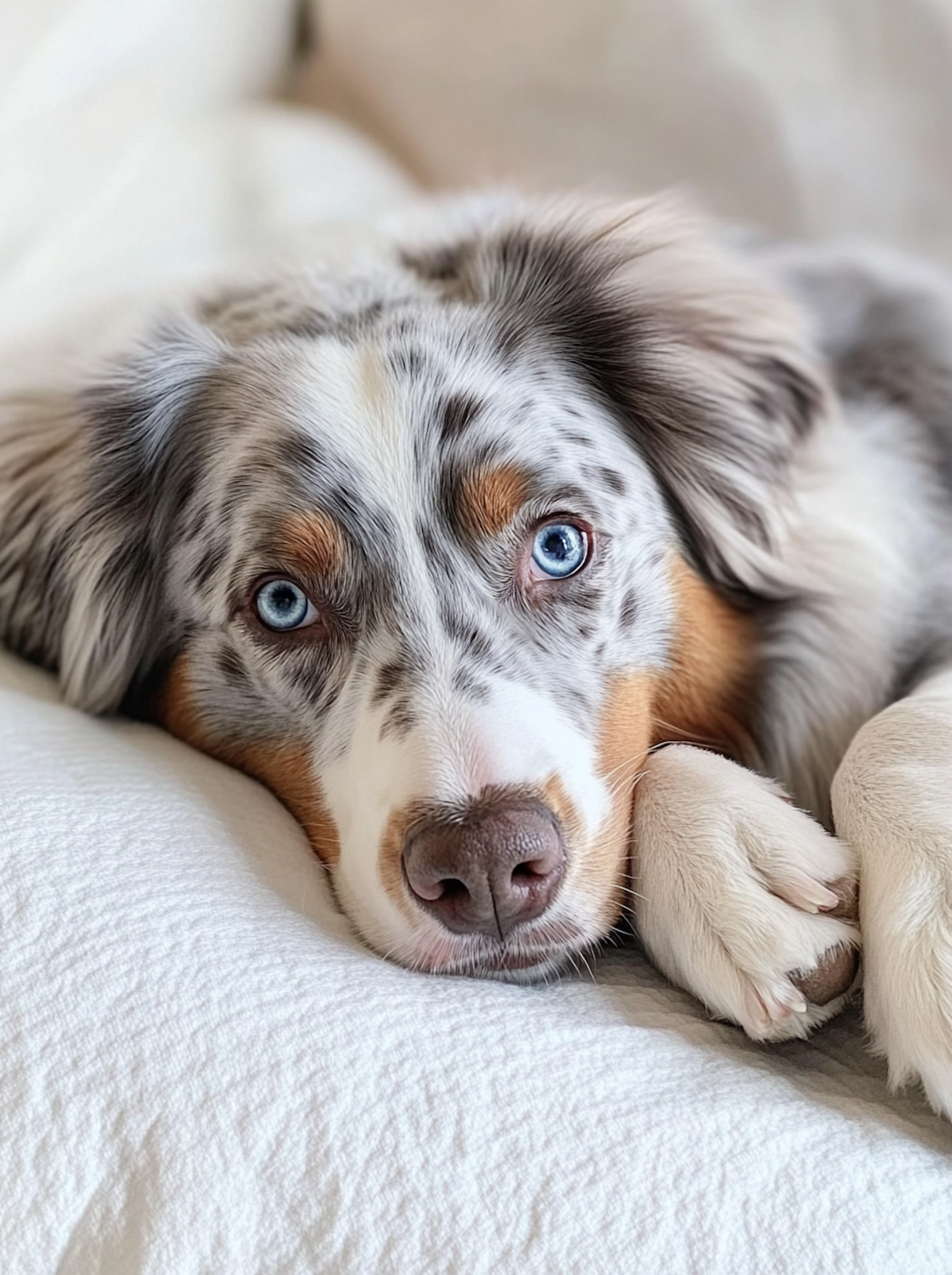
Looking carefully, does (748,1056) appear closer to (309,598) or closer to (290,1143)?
(290,1143)

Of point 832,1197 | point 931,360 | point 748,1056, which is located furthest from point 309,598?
point 931,360

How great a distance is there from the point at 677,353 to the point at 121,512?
971 mm

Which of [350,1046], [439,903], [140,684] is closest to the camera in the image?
[350,1046]

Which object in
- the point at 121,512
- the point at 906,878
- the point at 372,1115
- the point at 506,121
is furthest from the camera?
the point at 506,121

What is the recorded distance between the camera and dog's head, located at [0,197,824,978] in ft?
5.43

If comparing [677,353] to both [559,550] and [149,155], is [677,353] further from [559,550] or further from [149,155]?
[149,155]

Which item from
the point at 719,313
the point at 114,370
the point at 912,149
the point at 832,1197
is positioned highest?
the point at 912,149

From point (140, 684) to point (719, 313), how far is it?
119 cm

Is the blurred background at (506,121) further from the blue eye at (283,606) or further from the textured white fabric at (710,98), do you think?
the blue eye at (283,606)

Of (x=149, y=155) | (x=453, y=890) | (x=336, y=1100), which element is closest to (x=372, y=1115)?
(x=336, y=1100)

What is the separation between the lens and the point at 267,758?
203cm

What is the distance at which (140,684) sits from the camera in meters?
2.18

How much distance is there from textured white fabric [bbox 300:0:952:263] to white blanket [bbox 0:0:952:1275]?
231 centimetres

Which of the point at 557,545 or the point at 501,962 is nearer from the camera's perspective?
the point at 501,962
